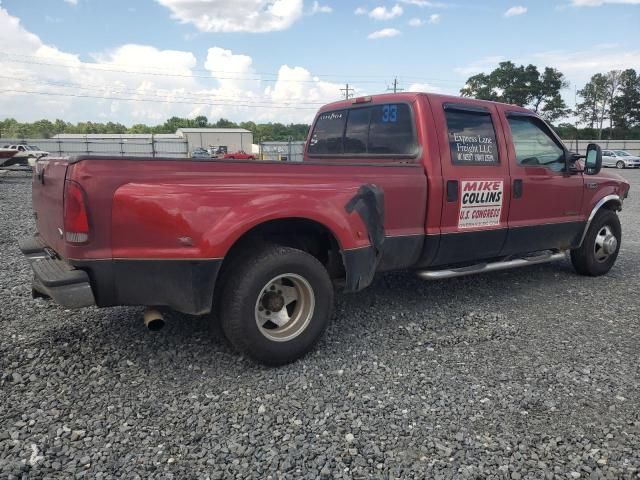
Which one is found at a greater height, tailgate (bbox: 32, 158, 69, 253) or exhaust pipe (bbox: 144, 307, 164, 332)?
tailgate (bbox: 32, 158, 69, 253)

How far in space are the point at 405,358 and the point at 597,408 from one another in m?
1.21

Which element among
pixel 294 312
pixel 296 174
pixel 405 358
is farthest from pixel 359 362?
pixel 296 174

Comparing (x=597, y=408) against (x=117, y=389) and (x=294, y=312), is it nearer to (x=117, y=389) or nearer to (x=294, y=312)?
(x=294, y=312)

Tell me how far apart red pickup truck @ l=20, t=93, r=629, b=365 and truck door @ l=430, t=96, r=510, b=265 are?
14 mm

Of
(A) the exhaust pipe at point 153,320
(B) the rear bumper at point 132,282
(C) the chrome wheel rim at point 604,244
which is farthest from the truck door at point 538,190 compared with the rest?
(A) the exhaust pipe at point 153,320

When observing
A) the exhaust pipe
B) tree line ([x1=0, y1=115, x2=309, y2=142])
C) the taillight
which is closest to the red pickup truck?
the taillight

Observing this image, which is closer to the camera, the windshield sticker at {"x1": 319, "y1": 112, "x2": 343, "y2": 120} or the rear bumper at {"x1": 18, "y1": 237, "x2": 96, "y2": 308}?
the rear bumper at {"x1": 18, "y1": 237, "x2": 96, "y2": 308}

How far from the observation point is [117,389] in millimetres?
3004

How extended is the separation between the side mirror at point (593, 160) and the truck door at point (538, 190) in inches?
4.8

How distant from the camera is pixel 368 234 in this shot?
3568mm

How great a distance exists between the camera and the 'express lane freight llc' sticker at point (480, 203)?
171 inches

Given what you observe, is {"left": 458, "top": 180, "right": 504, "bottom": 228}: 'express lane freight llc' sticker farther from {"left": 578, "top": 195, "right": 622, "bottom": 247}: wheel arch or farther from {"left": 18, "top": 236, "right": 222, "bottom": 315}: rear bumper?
{"left": 18, "top": 236, "right": 222, "bottom": 315}: rear bumper

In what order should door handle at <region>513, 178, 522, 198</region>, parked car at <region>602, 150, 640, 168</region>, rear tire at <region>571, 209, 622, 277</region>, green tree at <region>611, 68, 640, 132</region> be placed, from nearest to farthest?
door handle at <region>513, 178, 522, 198</region>, rear tire at <region>571, 209, 622, 277</region>, parked car at <region>602, 150, 640, 168</region>, green tree at <region>611, 68, 640, 132</region>

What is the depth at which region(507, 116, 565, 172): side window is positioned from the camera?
4828mm
